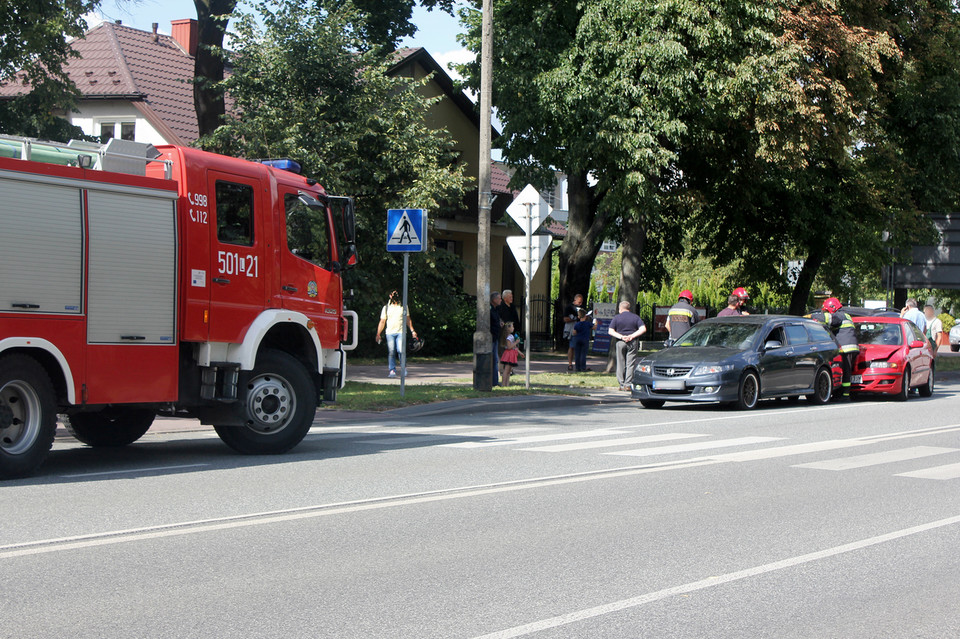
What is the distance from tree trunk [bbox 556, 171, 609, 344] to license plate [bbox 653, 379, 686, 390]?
14054mm

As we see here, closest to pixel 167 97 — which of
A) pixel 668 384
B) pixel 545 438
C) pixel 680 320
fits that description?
pixel 680 320

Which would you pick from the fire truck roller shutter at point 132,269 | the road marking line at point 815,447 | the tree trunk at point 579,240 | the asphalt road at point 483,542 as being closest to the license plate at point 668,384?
the road marking line at point 815,447

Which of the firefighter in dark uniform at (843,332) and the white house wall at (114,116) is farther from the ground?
the white house wall at (114,116)

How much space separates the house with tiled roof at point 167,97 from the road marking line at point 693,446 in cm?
1475

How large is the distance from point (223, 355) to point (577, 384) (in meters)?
11.6

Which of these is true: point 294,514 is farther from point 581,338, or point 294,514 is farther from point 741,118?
point 741,118

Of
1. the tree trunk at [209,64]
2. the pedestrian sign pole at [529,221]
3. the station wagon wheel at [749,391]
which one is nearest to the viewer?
the station wagon wheel at [749,391]

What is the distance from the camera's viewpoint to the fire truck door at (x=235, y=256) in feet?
33.9

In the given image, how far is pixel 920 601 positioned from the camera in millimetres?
5535

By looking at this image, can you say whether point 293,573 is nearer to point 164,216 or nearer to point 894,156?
point 164,216

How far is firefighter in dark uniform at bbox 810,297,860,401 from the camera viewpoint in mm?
19547

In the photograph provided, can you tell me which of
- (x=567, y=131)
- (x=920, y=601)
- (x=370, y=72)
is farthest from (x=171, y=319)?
(x=567, y=131)

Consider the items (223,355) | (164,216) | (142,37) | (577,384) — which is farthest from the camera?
(142,37)

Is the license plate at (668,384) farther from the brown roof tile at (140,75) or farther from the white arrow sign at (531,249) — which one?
the brown roof tile at (140,75)
